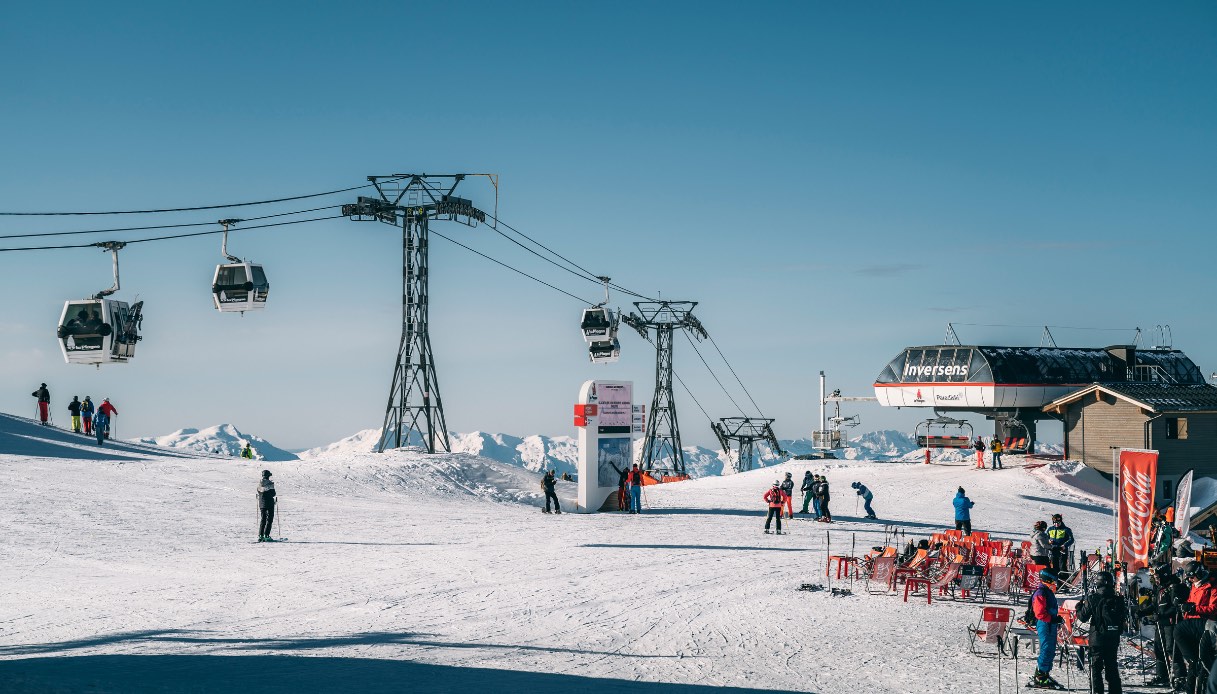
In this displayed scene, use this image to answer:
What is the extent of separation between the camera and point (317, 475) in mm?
32094

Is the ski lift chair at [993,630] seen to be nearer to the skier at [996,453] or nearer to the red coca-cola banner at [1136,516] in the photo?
the red coca-cola banner at [1136,516]

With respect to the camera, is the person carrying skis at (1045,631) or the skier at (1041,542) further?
the skier at (1041,542)

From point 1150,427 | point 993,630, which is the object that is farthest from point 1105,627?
point 1150,427

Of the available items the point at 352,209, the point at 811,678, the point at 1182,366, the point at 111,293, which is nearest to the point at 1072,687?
the point at 811,678

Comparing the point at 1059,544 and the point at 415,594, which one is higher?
the point at 1059,544

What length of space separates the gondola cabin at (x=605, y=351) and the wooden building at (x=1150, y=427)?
65.9 ft

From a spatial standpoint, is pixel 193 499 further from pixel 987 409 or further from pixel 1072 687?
pixel 987 409

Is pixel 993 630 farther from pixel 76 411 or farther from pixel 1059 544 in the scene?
pixel 76 411

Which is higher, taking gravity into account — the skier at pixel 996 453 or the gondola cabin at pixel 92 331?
the gondola cabin at pixel 92 331

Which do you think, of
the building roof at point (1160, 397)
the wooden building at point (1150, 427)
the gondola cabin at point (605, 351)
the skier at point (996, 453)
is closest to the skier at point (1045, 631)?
the gondola cabin at point (605, 351)

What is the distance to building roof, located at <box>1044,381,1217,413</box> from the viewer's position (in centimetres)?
4353

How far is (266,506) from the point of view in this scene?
2216 centimetres

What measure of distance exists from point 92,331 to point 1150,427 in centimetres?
3936

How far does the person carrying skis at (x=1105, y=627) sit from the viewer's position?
1126cm
